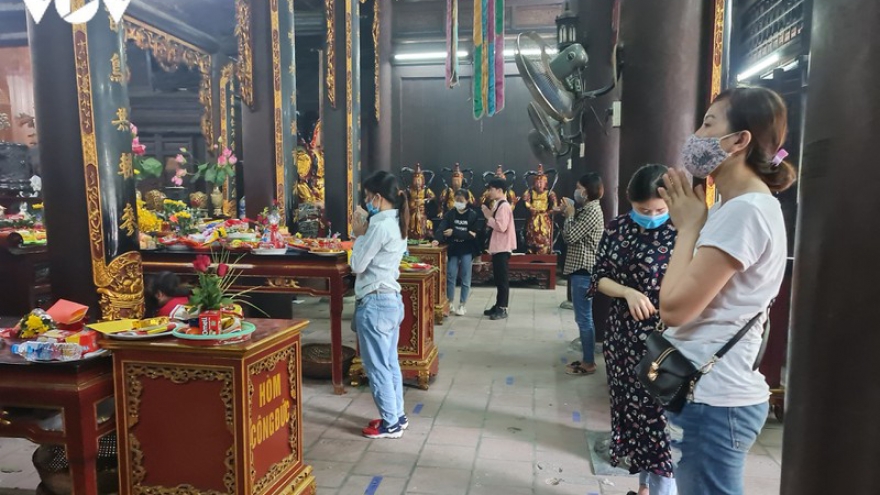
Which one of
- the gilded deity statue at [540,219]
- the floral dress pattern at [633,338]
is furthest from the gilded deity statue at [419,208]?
the floral dress pattern at [633,338]

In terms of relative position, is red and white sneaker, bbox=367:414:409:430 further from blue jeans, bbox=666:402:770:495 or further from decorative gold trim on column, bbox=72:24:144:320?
blue jeans, bbox=666:402:770:495

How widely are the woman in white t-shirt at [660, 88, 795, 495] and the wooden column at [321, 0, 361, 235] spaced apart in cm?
634

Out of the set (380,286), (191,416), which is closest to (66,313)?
(191,416)

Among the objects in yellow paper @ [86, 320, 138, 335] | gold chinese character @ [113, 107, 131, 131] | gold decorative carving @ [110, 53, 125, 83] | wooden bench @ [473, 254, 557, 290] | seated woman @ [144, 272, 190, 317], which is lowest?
wooden bench @ [473, 254, 557, 290]

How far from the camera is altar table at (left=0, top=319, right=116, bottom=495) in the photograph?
1.98 metres

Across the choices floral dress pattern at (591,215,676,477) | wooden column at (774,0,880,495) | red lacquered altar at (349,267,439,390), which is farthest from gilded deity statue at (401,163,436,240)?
wooden column at (774,0,880,495)

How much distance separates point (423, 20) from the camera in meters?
10.3

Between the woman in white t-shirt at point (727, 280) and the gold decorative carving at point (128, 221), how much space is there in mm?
2497

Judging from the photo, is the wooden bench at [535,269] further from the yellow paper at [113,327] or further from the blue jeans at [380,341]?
the yellow paper at [113,327]

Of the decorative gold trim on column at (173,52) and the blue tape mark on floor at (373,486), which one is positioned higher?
the decorative gold trim on column at (173,52)

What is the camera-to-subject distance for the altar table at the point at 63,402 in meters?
1.98

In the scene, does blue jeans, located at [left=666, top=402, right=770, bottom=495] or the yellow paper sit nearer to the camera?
blue jeans, located at [left=666, top=402, right=770, bottom=495]

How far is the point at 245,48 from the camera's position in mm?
6008

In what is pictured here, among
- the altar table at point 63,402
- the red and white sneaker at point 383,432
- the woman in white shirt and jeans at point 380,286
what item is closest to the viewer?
the altar table at point 63,402
